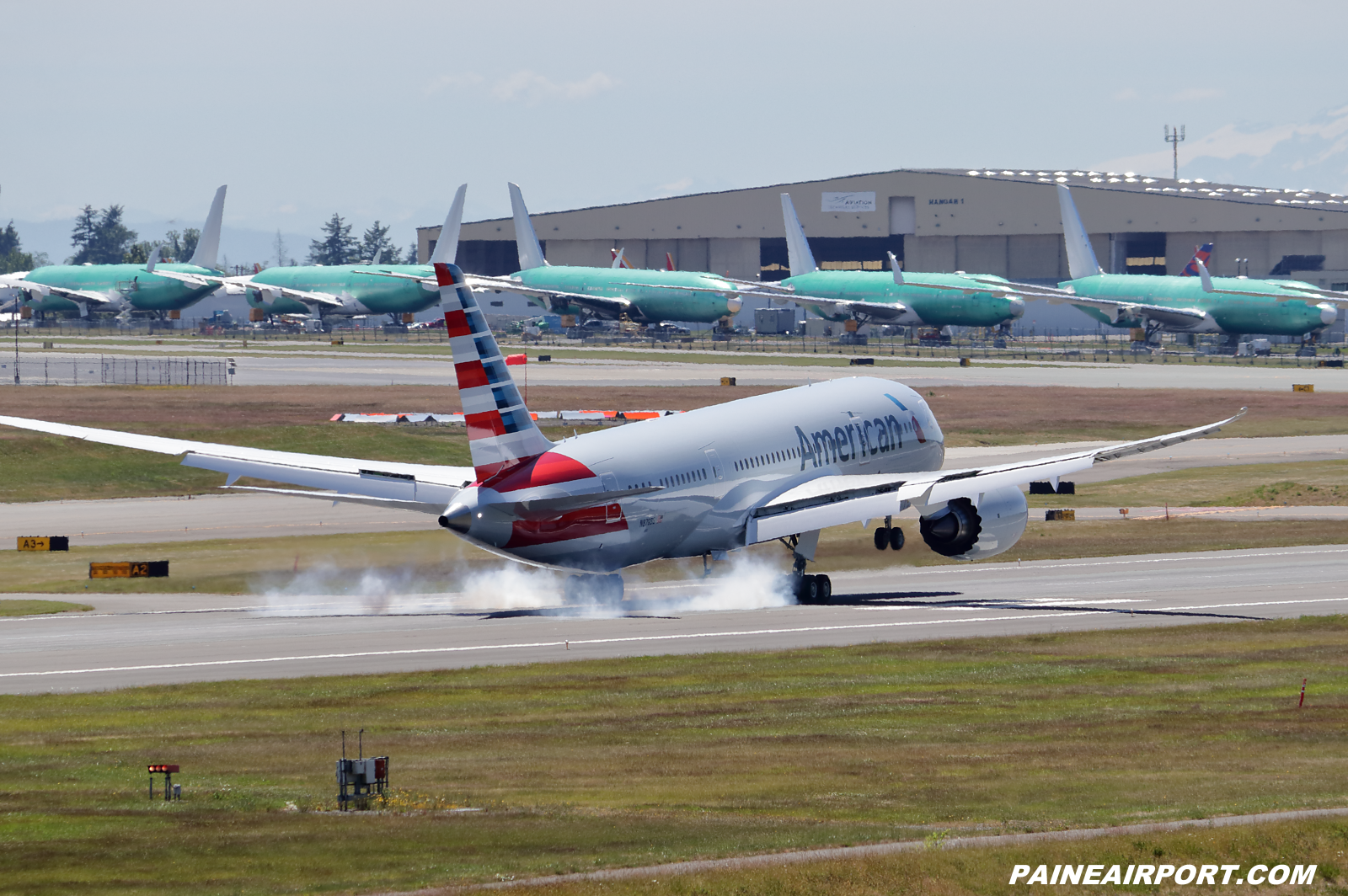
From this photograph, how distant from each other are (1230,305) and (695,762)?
145 metres

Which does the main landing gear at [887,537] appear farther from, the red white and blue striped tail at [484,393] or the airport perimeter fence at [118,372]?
the airport perimeter fence at [118,372]

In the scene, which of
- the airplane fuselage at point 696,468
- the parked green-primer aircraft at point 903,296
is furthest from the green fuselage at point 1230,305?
the airplane fuselage at point 696,468

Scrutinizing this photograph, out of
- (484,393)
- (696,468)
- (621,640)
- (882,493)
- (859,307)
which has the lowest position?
(621,640)

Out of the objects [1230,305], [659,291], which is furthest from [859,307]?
[1230,305]

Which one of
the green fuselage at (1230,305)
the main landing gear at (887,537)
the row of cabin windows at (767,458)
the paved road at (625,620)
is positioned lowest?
the paved road at (625,620)

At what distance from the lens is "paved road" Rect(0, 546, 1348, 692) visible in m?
36.5

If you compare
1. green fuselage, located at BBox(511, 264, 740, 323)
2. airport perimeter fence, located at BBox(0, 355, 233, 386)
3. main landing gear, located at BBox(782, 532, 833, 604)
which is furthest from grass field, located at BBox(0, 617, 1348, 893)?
green fuselage, located at BBox(511, 264, 740, 323)

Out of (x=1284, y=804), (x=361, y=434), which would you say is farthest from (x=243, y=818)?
(x=361, y=434)

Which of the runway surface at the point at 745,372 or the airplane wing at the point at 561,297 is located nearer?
the runway surface at the point at 745,372

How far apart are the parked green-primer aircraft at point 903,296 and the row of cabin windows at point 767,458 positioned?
12307cm

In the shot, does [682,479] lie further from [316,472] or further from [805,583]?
[316,472]

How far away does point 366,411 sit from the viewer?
102m

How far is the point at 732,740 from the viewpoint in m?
28.2

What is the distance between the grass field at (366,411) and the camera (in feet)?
246
